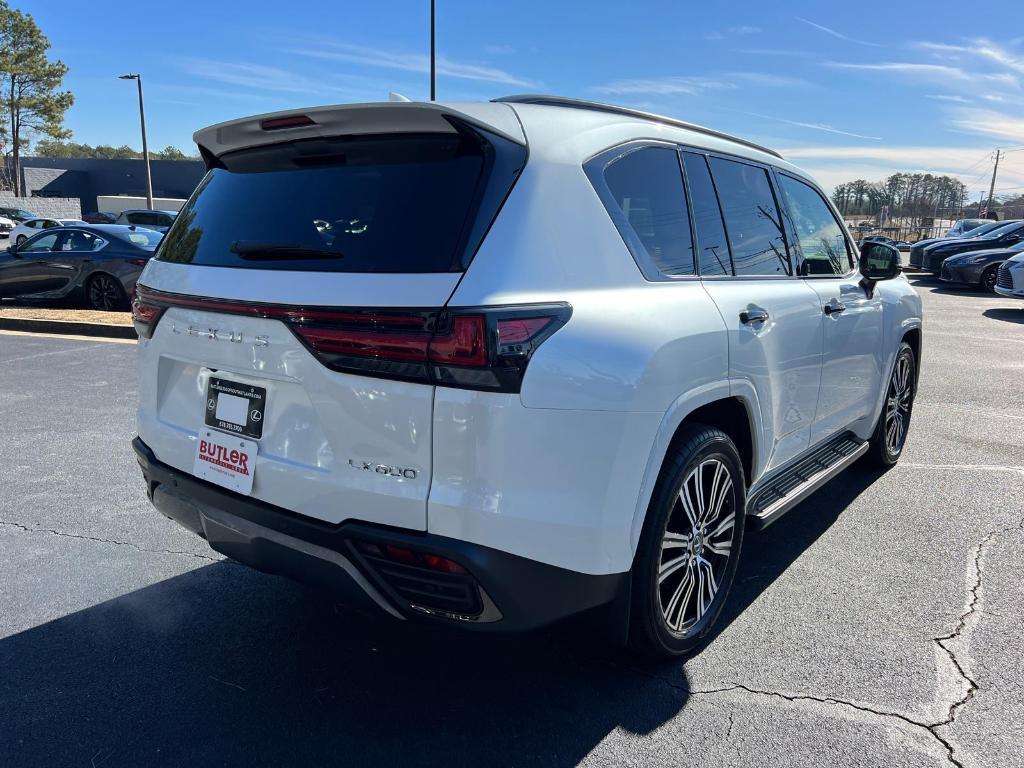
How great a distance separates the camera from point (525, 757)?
7.80ft

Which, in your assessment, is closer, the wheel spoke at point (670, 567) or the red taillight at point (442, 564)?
the red taillight at point (442, 564)

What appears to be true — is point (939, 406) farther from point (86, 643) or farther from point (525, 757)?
point (86, 643)

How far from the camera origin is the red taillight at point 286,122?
2521 mm

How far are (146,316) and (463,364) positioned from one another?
4.85 feet

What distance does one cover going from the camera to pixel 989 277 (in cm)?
1853

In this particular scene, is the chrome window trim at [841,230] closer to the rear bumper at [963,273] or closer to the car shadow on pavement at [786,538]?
the car shadow on pavement at [786,538]

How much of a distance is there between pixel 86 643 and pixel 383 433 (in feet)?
5.64

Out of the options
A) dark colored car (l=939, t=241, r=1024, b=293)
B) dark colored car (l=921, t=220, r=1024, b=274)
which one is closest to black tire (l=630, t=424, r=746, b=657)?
dark colored car (l=939, t=241, r=1024, b=293)

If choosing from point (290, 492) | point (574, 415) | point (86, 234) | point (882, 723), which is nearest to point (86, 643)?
point (290, 492)

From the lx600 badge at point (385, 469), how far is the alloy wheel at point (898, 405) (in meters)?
3.89

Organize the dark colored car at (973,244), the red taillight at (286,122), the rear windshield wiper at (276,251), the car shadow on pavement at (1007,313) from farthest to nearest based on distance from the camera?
the dark colored car at (973,244), the car shadow on pavement at (1007,313), the red taillight at (286,122), the rear windshield wiper at (276,251)

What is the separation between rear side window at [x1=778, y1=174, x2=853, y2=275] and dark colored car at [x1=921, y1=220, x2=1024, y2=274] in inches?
745

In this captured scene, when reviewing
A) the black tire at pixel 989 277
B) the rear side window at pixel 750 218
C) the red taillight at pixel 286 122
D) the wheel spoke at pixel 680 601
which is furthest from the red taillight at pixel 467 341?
the black tire at pixel 989 277

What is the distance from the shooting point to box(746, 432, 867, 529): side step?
3305 millimetres
